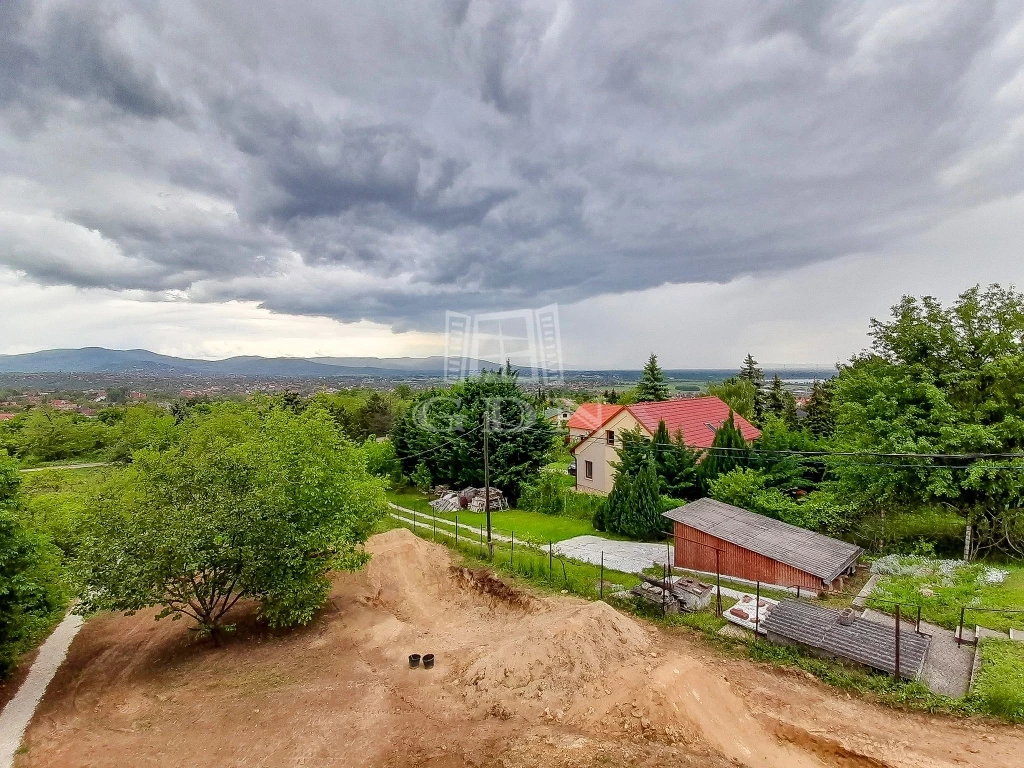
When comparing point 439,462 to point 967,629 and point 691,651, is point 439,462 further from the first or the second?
point 967,629

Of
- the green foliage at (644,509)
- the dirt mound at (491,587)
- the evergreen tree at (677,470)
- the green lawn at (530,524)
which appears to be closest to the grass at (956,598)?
the green foliage at (644,509)

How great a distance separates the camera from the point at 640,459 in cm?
2283

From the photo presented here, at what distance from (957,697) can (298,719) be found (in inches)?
519

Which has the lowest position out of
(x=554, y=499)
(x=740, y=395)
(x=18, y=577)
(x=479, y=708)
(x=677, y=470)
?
(x=554, y=499)

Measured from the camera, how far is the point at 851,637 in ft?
35.5

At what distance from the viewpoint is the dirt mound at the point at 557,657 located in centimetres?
1049

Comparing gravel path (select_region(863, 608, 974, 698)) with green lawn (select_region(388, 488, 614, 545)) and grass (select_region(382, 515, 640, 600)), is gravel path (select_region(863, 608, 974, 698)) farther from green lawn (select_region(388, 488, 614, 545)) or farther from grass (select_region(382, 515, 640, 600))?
green lawn (select_region(388, 488, 614, 545))

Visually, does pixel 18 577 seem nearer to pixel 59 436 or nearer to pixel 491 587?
pixel 491 587

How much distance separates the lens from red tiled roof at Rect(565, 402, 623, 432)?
104 ft

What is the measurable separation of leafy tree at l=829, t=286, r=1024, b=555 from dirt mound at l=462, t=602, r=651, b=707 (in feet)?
40.7

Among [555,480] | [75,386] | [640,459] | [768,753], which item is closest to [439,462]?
[555,480]

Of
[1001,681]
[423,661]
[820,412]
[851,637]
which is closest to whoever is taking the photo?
[1001,681]

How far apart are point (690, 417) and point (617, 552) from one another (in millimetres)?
12115

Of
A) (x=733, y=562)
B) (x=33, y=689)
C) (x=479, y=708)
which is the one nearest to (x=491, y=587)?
(x=479, y=708)
